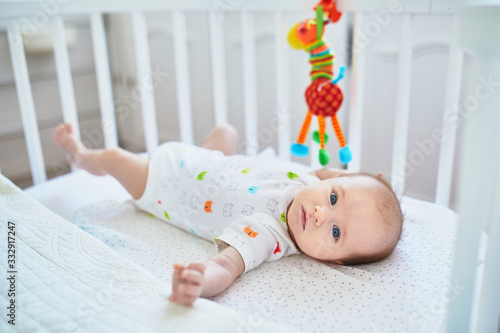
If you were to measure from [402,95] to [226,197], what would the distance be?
0.42m

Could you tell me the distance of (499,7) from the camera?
0.50 meters

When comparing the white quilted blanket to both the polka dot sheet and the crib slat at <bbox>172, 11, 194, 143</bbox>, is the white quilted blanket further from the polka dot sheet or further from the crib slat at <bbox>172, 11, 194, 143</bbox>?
the crib slat at <bbox>172, 11, 194, 143</bbox>

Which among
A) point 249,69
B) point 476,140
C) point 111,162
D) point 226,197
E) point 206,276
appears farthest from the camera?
point 249,69

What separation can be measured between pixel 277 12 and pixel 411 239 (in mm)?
604

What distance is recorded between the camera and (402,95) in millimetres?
975

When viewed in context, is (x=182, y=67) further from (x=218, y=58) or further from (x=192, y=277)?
(x=192, y=277)

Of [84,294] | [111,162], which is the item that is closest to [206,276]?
[84,294]

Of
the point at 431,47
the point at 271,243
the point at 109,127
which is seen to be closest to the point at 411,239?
the point at 271,243

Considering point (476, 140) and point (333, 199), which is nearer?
point (476, 140)

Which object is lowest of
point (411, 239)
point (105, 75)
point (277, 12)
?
point (411, 239)

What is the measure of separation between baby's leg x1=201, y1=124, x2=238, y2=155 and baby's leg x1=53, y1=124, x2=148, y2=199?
Answer: 0.60ft

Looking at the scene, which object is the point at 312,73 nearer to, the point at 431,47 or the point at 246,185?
the point at 246,185

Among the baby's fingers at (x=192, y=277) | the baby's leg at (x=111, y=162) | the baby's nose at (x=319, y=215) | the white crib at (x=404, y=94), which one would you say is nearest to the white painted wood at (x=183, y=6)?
the white crib at (x=404, y=94)

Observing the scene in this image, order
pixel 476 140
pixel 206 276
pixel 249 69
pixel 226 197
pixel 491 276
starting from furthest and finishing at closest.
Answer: pixel 249 69 → pixel 226 197 → pixel 206 276 → pixel 491 276 → pixel 476 140
